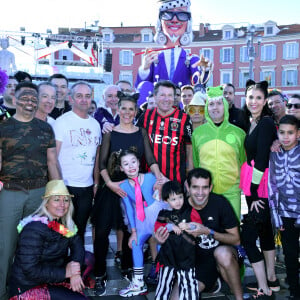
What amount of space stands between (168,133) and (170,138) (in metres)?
0.06

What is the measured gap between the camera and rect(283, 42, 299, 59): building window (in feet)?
112

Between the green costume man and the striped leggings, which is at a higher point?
the green costume man

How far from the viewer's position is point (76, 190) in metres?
3.45

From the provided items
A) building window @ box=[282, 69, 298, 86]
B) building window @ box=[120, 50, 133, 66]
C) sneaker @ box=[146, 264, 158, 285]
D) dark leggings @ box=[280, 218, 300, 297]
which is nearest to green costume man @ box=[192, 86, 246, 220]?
dark leggings @ box=[280, 218, 300, 297]

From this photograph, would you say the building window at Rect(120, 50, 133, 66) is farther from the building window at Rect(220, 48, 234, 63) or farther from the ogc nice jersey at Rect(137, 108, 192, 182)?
the ogc nice jersey at Rect(137, 108, 192, 182)

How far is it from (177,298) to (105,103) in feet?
8.74

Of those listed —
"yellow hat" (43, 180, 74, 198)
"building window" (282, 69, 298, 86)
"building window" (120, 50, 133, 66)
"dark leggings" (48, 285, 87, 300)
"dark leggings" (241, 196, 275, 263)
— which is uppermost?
"building window" (120, 50, 133, 66)

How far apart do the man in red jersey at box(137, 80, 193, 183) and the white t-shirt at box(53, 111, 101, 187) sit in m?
0.67

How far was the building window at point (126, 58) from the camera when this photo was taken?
36.8 m

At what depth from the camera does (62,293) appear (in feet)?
8.94

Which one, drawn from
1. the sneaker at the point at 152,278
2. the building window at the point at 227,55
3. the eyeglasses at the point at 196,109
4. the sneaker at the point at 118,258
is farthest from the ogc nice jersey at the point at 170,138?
the building window at the point at 227,55

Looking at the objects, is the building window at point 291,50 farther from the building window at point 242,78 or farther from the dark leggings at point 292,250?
the dark leggings at point 292,250

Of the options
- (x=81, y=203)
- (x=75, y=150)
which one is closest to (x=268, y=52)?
(x=75, y=150)

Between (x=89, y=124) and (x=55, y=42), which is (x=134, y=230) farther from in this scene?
(x=55, y=42)
